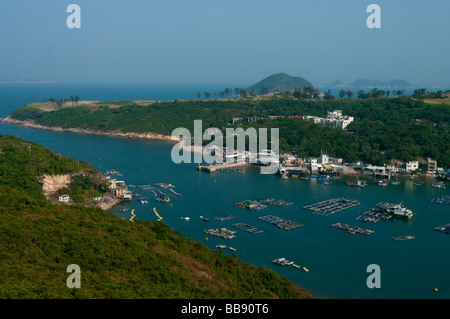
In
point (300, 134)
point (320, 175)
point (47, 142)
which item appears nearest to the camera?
point (320, 175)

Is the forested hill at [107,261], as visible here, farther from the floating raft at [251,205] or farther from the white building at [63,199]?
the floating raft at [251,205]

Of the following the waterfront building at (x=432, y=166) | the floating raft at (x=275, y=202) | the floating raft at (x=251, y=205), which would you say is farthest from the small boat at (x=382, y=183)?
the floating raft at (x=251, y=205)

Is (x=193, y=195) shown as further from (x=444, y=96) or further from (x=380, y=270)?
(x=444, y=96)

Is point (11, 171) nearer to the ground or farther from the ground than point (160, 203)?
farther from the ground

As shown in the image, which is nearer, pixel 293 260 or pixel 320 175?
pixel 293 260

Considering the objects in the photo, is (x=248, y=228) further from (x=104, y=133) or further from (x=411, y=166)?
(x=104, y=133)

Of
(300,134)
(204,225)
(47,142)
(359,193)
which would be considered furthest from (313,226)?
(47,142)

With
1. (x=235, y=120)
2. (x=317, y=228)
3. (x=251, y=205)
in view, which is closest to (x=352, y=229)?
(x=317, y=228)
